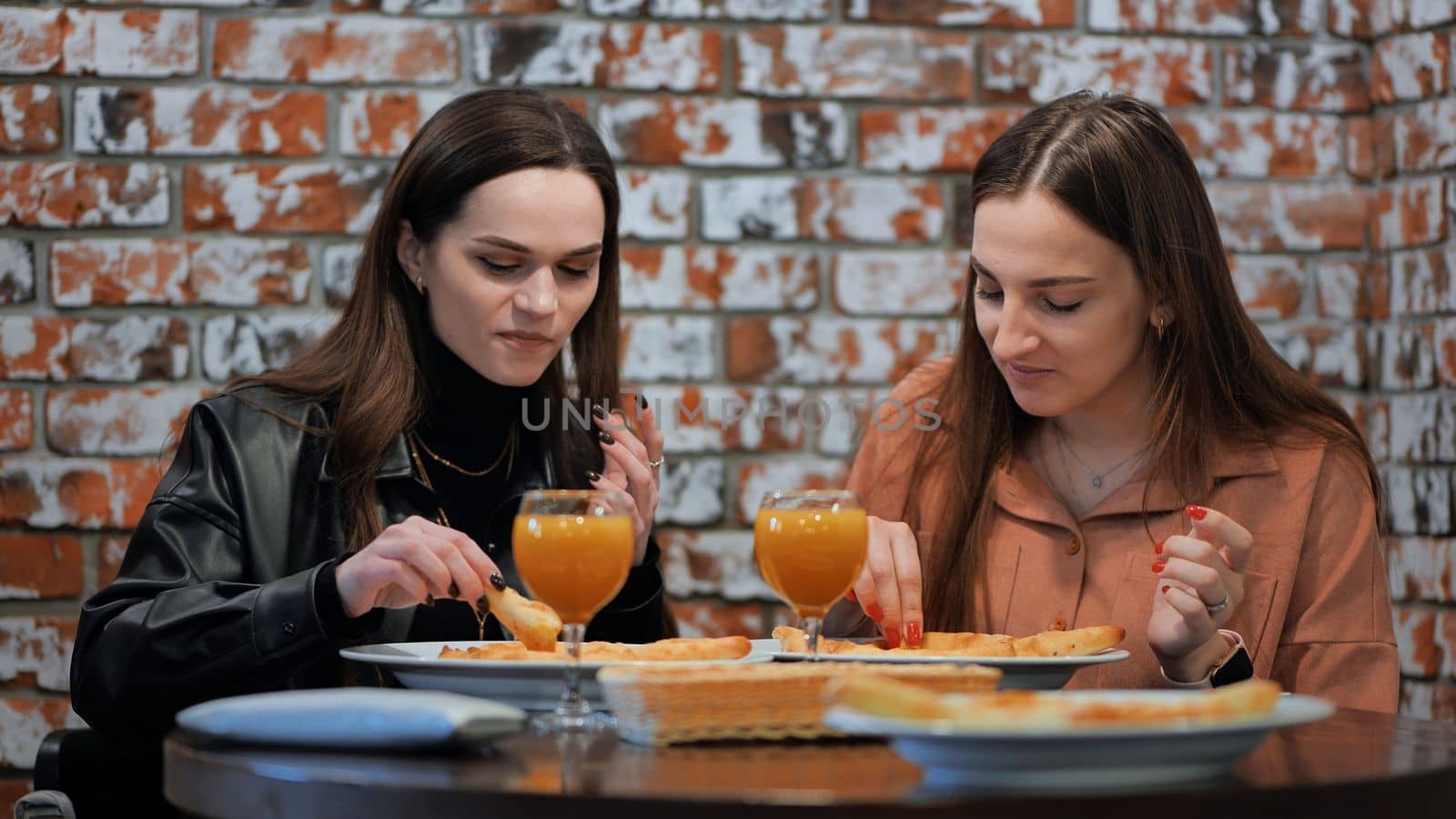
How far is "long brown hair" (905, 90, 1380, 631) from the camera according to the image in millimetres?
2078

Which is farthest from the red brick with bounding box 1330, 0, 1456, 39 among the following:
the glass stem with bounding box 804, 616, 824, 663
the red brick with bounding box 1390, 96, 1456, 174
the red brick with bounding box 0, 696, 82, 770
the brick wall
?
the red brick with bounding box 0, 696, 82, 770

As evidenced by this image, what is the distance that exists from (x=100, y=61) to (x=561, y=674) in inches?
69.3

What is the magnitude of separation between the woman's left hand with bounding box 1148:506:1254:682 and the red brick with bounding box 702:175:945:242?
1.15 m

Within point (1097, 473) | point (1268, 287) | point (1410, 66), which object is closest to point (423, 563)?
point (1097, 473)

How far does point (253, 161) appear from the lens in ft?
8.83

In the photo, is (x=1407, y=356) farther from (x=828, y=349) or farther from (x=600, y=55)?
(x=600, y=55)

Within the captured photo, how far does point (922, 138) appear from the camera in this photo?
2.83m

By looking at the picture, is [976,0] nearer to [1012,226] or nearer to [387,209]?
[1012,226]

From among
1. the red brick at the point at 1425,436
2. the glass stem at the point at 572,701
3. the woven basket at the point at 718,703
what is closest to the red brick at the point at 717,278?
the red brick at the point at 1425,436

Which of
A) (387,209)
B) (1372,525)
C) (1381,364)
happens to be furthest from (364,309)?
(1381,364)

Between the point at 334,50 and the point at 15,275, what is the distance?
67 centimetres

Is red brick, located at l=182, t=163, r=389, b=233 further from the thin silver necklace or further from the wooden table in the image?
the wooden table

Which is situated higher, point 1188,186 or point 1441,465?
point 1188,186

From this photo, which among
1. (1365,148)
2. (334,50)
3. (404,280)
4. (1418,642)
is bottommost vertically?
(1418,642)
